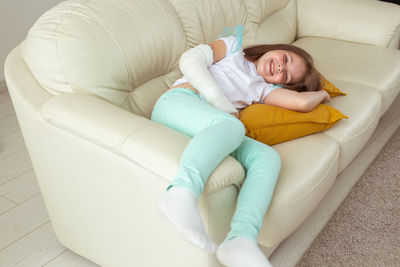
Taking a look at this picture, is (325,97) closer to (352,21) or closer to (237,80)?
(237,80)

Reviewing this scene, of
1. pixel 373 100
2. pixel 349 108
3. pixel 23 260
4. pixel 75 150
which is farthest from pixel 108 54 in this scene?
pixel 373 100

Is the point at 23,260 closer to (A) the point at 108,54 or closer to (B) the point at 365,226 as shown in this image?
A: (A) the point at 108,54

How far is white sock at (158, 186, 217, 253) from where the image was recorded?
1062mm

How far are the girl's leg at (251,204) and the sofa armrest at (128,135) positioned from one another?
0.19 feet

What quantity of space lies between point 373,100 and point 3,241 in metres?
1.69

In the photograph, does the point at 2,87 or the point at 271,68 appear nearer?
the point at 271,68

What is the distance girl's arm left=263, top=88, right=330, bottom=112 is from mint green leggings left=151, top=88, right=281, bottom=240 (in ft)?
1.09

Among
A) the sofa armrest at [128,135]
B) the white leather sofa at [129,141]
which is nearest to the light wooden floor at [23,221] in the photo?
the white leather sofa at [129,141]

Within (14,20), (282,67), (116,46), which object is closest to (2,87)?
(14,20)

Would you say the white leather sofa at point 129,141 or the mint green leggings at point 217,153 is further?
the white leather sofa at point 129,141

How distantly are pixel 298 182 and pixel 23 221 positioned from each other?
1.20 m

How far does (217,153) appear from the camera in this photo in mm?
1242

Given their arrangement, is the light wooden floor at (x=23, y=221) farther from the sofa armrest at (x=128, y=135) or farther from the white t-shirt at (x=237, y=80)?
the white t-shirt at (x=237, y=80)

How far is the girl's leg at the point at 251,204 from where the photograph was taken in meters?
1.12
